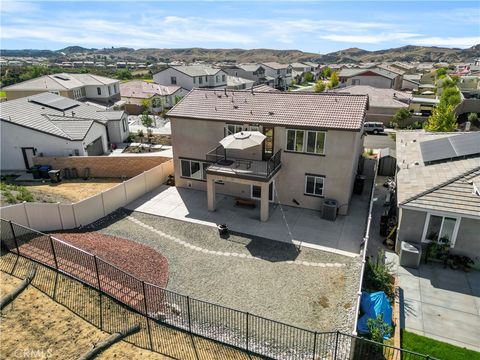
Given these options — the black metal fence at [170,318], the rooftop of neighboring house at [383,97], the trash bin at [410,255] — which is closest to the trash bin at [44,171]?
the black metal fence at [170,318]

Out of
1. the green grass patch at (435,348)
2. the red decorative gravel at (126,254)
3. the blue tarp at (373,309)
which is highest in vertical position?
the blue tarp at (373,309)

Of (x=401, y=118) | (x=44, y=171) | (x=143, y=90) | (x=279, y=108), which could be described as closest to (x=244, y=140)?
(x=279, y=108)

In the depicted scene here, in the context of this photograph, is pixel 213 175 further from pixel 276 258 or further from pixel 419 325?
pixel 419 325

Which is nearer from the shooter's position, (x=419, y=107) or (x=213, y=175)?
(x=213, y=175)

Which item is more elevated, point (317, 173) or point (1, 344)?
point (317, 173)

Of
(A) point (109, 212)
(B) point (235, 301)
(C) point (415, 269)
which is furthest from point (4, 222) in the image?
(C) point (415, 269)

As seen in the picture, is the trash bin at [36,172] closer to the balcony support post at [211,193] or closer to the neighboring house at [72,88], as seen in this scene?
the balcony support post at [211,193]
